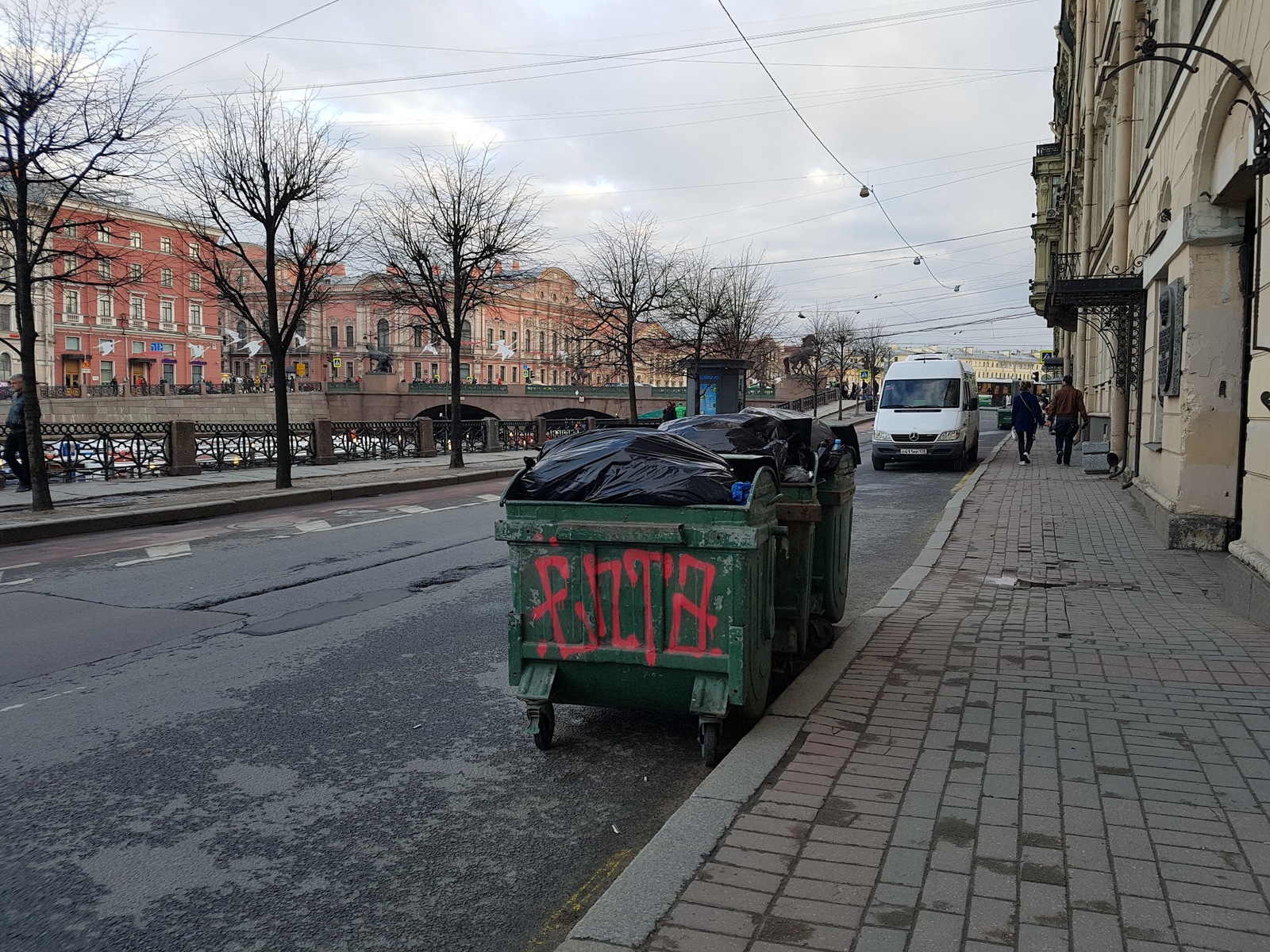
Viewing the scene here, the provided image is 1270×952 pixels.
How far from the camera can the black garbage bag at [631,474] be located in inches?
171

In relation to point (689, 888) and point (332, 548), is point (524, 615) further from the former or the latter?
point (332, 548)

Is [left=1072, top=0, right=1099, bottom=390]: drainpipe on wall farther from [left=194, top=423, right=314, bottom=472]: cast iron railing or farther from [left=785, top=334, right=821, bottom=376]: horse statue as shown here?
[left=785, top=334, right=821, bottom=376]: horse statue

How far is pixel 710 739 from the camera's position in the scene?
436cm

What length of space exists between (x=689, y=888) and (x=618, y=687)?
1.43 m

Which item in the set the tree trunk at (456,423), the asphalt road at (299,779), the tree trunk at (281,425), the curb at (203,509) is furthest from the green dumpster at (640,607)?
the tree trunk at (456,423)

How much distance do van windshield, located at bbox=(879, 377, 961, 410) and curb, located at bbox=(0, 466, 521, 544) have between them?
10176 millimetres

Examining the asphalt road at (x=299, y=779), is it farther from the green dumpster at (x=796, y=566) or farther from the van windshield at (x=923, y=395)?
the van windshield at (x=923, y=395)

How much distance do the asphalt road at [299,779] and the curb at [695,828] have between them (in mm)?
224

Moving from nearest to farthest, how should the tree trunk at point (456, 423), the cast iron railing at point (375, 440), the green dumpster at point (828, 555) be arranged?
the green dumpster at point (828, 555) → the tree trunk at point (456, 423) → the cast iron railing at point (375, 440)

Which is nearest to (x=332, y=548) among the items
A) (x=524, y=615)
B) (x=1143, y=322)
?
(x=524, y=615)

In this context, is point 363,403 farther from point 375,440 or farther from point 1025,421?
point 1025,421

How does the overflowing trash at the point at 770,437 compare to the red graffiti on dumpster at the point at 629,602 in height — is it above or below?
above

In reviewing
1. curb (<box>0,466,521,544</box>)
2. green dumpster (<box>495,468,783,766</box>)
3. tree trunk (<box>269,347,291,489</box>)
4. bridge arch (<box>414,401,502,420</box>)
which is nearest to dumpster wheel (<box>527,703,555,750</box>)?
green dumpster (<box>495,468,783,766</box>)

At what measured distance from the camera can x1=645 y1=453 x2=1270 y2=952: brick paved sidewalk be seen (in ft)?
9.28
